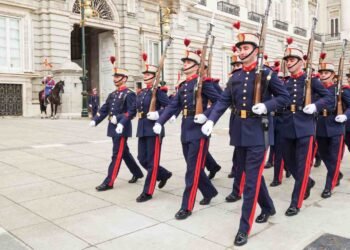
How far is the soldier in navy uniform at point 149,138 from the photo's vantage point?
5234mm

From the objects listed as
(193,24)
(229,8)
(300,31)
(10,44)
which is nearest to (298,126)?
(10,44)

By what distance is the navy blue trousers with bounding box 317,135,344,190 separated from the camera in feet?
18.3

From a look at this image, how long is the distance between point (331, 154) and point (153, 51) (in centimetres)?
2164

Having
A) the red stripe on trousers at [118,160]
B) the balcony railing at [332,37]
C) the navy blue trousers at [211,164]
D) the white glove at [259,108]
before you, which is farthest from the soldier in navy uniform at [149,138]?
the balcony railing at [332,37]

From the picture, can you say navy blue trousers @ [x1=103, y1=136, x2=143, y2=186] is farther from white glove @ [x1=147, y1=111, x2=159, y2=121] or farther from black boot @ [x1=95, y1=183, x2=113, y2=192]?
white glove @ [x1=147, y1=111, x2=159, y2=121]

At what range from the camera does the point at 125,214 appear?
458 cm

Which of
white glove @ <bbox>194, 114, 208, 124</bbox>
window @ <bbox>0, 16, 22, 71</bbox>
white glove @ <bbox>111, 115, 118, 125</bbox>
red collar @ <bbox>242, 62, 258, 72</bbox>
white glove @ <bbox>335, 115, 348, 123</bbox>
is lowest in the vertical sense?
white glove @ <bbox>111, 115, 118, 125</bbox>

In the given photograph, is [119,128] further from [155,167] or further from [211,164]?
[211,164]

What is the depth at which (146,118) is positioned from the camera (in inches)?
221

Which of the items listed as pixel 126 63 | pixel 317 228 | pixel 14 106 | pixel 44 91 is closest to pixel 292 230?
pixel 317 228

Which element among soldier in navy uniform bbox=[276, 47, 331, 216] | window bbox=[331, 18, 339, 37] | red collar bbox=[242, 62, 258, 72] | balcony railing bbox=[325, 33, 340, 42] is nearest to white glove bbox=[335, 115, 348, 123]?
soldier in navy uniform bbox=[276, 47, 331, 216]

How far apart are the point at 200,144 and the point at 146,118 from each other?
4.00 ft

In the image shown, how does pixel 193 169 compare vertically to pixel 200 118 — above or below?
below

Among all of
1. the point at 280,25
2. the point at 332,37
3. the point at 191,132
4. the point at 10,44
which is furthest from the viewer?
the point at 332,37
